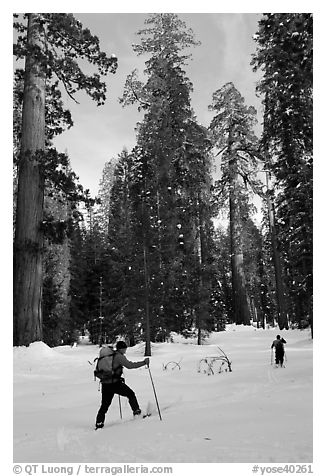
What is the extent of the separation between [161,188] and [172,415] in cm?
1604

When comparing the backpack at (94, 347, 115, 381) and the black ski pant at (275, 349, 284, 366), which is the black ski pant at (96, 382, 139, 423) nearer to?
the backpack at (94, 347, 115, 381)

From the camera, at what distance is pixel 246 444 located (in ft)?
14.3

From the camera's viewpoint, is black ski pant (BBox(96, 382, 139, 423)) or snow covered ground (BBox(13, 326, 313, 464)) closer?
snow covered ground (BBox(13, 326, 313, 464))

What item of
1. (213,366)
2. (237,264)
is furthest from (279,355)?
(237,264)

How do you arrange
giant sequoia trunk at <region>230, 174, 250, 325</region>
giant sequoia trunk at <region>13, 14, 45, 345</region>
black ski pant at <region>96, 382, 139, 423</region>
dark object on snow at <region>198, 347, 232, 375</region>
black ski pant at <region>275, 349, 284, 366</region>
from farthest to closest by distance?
giant sequoia trunk at <region>230, 174, 250, 325</region>
black ski pant at <region>275, 349, 284, 366</region>
dark object on snow at <region>198, 347, 232, 375</region>
giant sequoia trunk at <region>13, 14, 45, 345</region>
black ski pant at <region>96, 382, 139, 423</region>

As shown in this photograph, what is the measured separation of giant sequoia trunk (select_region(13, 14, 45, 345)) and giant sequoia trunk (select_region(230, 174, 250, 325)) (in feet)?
46.9

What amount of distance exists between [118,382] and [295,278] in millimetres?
11638

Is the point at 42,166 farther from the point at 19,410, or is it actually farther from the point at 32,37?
the point at 19,410

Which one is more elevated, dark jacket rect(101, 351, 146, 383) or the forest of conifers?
the forest of conifers

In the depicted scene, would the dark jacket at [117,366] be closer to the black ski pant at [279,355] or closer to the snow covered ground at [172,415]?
the snow covered ground at [172,415]

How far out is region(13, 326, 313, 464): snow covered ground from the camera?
169 inches

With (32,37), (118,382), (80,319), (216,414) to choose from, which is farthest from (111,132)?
(80,319)

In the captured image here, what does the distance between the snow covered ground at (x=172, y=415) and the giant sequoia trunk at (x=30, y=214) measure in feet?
2.67

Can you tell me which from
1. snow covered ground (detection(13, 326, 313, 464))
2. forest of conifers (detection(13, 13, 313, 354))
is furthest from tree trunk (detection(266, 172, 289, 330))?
snow covered ground (detection(13, 326, 313, 464))
